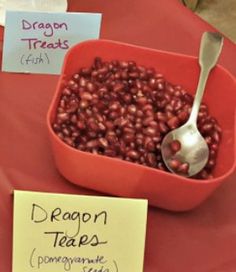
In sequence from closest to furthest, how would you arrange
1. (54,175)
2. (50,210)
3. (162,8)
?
(50,210), (54,175), (162,8)

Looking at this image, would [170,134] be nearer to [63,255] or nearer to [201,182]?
[201,182]

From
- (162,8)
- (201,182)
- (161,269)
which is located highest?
(162,8)

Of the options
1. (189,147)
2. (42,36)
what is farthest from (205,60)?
(42,36)

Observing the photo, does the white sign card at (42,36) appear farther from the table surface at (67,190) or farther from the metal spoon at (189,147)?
the metal spoon at (189,147)

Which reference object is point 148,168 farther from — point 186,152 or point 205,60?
point 205,60

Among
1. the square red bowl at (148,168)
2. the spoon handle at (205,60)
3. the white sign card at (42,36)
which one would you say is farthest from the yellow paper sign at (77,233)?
the white sign card at (42,36)

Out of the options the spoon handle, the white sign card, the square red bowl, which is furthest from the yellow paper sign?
the white sign card

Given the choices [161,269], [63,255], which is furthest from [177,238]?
[63,255]
